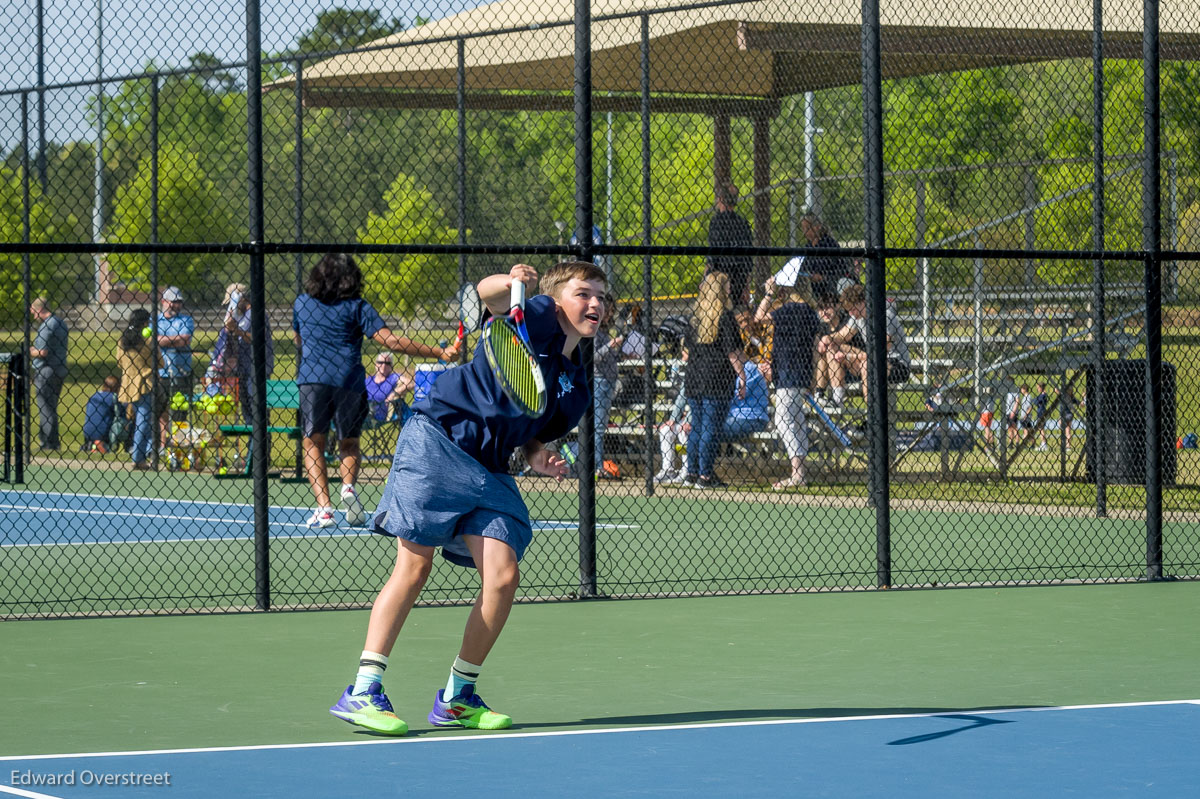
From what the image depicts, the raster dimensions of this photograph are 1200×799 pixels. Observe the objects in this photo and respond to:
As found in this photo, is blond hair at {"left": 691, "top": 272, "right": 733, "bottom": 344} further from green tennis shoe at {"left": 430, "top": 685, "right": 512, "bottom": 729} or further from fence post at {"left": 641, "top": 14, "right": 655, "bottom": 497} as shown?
green tennis shoe at {"left": 430, "top": 685, "right": 512, "bottom": 729}

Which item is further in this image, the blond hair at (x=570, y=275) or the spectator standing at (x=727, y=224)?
the spectator standing at (x=727, y=224)

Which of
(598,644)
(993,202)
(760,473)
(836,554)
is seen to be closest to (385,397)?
(760,473)

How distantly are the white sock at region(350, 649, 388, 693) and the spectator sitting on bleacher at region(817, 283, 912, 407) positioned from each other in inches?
345

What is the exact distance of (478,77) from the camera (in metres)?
16.9

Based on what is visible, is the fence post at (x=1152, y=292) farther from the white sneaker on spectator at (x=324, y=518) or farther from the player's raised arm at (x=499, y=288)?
the white sneaker on spectator at (x=324, y=518)

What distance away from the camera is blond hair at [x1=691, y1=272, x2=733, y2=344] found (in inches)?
545

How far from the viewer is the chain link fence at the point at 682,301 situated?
940cm

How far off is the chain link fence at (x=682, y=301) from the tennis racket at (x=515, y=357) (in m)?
2.87

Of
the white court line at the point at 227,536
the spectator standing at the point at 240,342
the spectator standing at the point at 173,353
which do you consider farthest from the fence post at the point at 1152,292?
the spectator standing at the point at 173,353

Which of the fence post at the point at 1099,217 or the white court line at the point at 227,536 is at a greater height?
the fence post at the point at 1099,217

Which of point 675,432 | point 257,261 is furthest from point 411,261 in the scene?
point 257,261

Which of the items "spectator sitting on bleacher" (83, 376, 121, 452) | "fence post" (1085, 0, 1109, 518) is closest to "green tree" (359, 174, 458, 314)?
"spectator sitting on bleacher" (83, 376, 121, 452)

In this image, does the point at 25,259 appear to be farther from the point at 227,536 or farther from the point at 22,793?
the point at 22,793

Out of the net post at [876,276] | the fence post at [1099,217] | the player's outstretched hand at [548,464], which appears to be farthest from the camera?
the fence post at [1099,217]
